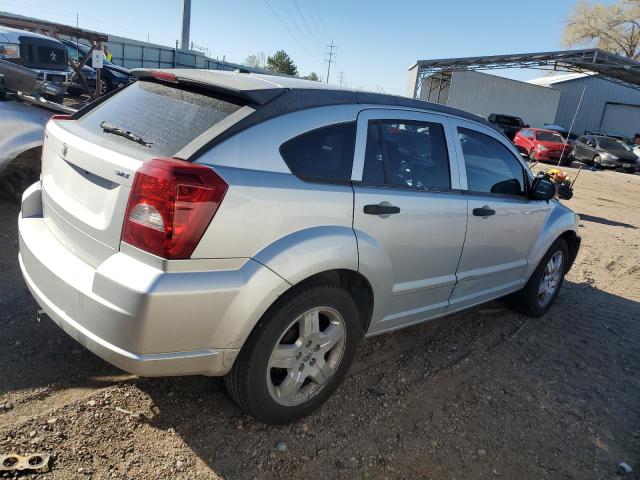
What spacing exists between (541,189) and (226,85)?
2896mm

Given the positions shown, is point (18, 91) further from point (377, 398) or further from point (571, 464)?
point (571, 464)

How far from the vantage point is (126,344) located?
213 cm

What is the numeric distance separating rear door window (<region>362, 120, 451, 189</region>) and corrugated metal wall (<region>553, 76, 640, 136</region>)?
41.3 meters

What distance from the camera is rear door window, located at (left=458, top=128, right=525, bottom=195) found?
3576 millimetres

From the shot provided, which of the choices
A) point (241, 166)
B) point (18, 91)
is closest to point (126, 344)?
point (241, 166)

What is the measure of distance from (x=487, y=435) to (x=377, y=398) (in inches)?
26.2

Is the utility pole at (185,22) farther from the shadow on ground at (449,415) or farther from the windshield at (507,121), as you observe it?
the shadow on ground at (449,415)

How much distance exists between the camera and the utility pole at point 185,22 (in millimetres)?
32312

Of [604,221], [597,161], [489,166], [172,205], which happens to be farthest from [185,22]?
[172,205]

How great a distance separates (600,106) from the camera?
40406 mm

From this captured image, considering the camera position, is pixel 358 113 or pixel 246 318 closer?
pixel 246 318

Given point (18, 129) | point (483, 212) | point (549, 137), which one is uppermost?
point (483, 212)

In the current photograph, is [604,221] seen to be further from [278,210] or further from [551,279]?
[278,210]

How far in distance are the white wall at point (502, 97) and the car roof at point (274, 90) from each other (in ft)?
111
